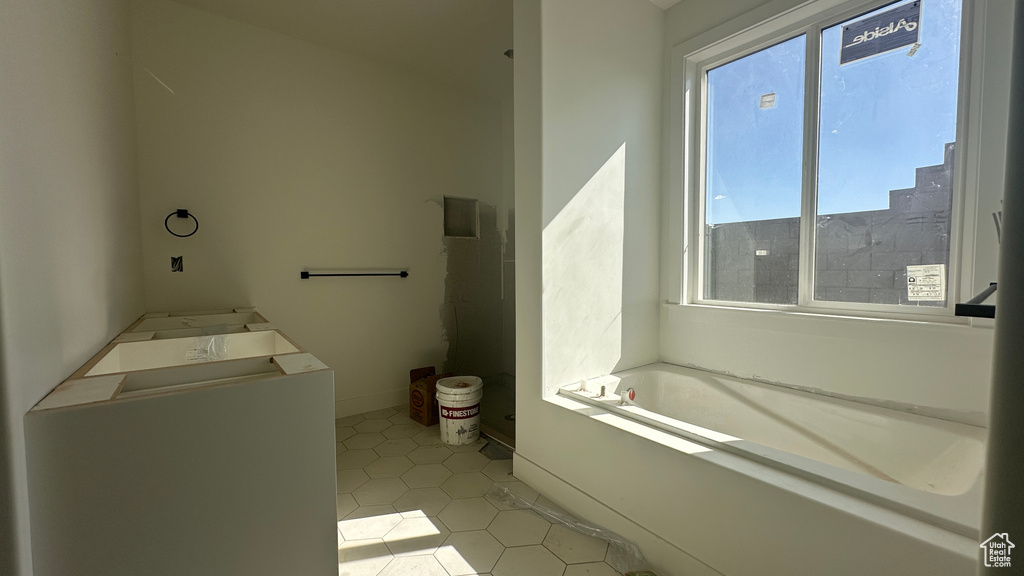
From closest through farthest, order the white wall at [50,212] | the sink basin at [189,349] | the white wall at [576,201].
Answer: the white wall at [50,212], the sink basin at [189,349], the white wall at [576,201]

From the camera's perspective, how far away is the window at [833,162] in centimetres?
154

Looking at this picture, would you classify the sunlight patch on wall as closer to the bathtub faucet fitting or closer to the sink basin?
the bathtub faucet fitting

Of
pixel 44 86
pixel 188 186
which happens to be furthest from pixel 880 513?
pixel 188 186

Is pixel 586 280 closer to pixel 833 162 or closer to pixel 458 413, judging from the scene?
pixel 458 413

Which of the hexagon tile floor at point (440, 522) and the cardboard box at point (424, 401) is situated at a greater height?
the cardboard box at point (424, 401)

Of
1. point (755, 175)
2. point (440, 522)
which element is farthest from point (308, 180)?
point (755, 175)

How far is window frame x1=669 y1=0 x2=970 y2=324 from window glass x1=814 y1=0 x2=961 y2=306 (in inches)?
1.1

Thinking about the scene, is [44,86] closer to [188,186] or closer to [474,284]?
[188,186]

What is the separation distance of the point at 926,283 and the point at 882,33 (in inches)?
39.9

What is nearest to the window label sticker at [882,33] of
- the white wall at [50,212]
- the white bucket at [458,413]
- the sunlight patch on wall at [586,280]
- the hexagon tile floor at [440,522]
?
the sunlight patch on wall at [586,280]

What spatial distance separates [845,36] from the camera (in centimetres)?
175

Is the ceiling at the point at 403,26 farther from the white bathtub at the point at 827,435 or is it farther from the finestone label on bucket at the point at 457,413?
the finestone label on bucket at the point at 457,413

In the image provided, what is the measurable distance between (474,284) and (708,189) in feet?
6.04

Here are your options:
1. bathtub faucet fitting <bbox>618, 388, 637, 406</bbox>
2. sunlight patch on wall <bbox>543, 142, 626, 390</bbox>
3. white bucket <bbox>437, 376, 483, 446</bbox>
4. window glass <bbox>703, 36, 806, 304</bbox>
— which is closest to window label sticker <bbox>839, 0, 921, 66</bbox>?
window glass <bbox>703, 36, 806, 304</bbox>
